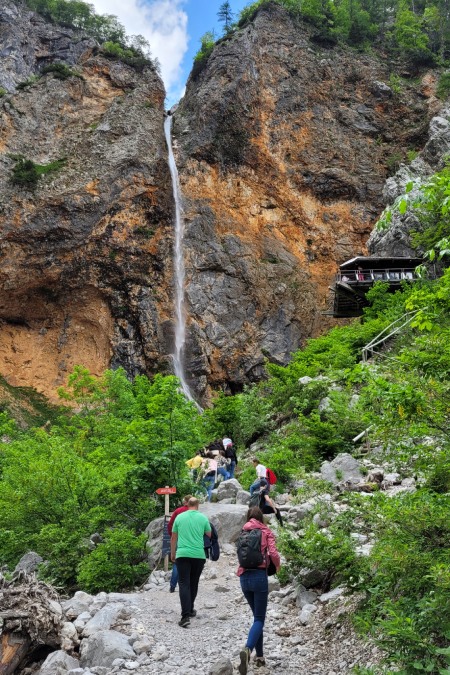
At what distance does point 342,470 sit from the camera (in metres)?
11.1

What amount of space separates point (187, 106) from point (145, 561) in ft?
120

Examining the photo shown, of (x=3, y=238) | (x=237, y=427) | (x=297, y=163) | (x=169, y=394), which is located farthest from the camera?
(x=297, y=163)

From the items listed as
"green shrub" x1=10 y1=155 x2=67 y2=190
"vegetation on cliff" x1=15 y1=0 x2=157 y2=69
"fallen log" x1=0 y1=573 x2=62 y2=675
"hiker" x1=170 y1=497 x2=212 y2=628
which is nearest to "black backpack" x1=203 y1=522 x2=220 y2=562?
"hiker" x1=170 y1=497 x2=212 y2=628

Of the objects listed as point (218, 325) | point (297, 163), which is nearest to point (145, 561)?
point (218, 325)

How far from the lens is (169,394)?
11.1m

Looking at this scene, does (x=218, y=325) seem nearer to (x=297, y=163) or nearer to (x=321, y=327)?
(x=321, y=327)

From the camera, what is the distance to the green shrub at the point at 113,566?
8773mm

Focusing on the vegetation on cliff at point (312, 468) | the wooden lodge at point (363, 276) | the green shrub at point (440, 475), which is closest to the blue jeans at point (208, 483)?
the vegetation on cliff at point (312, 468)

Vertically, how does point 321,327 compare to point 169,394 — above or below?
above

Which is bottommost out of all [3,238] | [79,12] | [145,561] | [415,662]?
[145,561]

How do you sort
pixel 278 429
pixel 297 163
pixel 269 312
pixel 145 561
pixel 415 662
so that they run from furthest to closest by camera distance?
1. pixel 297 163
2. pixel 269 312
3. pixel 278 429
4. pixel 145 561
5. pixel 415 662

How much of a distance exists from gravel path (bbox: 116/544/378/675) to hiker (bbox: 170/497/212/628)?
21 centimetres

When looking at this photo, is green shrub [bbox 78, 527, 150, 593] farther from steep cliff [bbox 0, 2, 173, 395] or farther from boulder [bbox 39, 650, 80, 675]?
steep cliff [bbox 0, 2, 173, 395]

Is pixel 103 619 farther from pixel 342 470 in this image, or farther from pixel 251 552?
pixel 342 470
